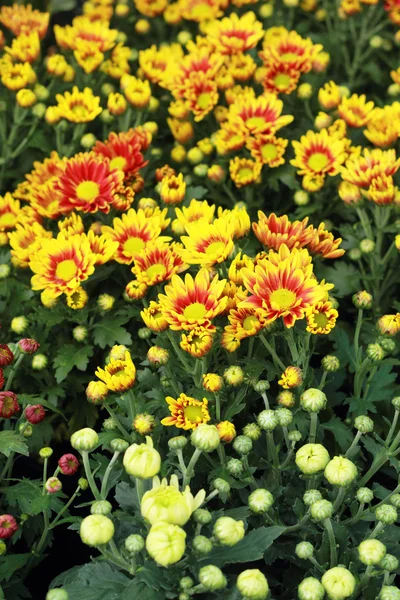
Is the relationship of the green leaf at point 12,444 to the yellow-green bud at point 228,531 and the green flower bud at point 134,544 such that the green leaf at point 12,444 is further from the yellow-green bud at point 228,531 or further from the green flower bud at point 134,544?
the yellow-green bud at point 228,531

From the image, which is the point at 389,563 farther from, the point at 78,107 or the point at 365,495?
the point at 78,107

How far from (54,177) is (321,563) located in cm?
157

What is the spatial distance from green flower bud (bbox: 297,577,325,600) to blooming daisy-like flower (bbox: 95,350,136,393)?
630mm

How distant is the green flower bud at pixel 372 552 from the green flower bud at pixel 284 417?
0.34 meters

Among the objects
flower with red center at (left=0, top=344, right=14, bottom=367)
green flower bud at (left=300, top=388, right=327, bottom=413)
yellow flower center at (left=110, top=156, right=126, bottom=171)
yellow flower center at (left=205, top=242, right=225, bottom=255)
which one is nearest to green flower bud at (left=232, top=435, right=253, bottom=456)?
green flower bud at (left=300, top=388, right=327, bottom=413)

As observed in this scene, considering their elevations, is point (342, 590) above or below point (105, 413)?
above

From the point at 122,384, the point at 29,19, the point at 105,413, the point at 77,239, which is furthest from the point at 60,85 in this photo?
the point at 122,384

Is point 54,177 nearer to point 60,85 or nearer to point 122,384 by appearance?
point 60,85

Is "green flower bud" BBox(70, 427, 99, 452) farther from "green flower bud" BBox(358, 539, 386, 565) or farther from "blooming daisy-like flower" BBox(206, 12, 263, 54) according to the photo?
"blooming daisy-like flower" BBox(206, 12, 263, 54)

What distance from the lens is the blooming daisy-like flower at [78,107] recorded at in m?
2.68

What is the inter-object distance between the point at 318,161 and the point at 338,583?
152cm

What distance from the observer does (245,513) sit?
1.62 m

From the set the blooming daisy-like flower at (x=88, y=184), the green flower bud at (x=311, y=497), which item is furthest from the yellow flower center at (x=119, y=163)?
the green flower bud at (x=311, y=497)

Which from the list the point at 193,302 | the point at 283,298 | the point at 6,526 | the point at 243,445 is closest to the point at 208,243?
the point at 193,302
